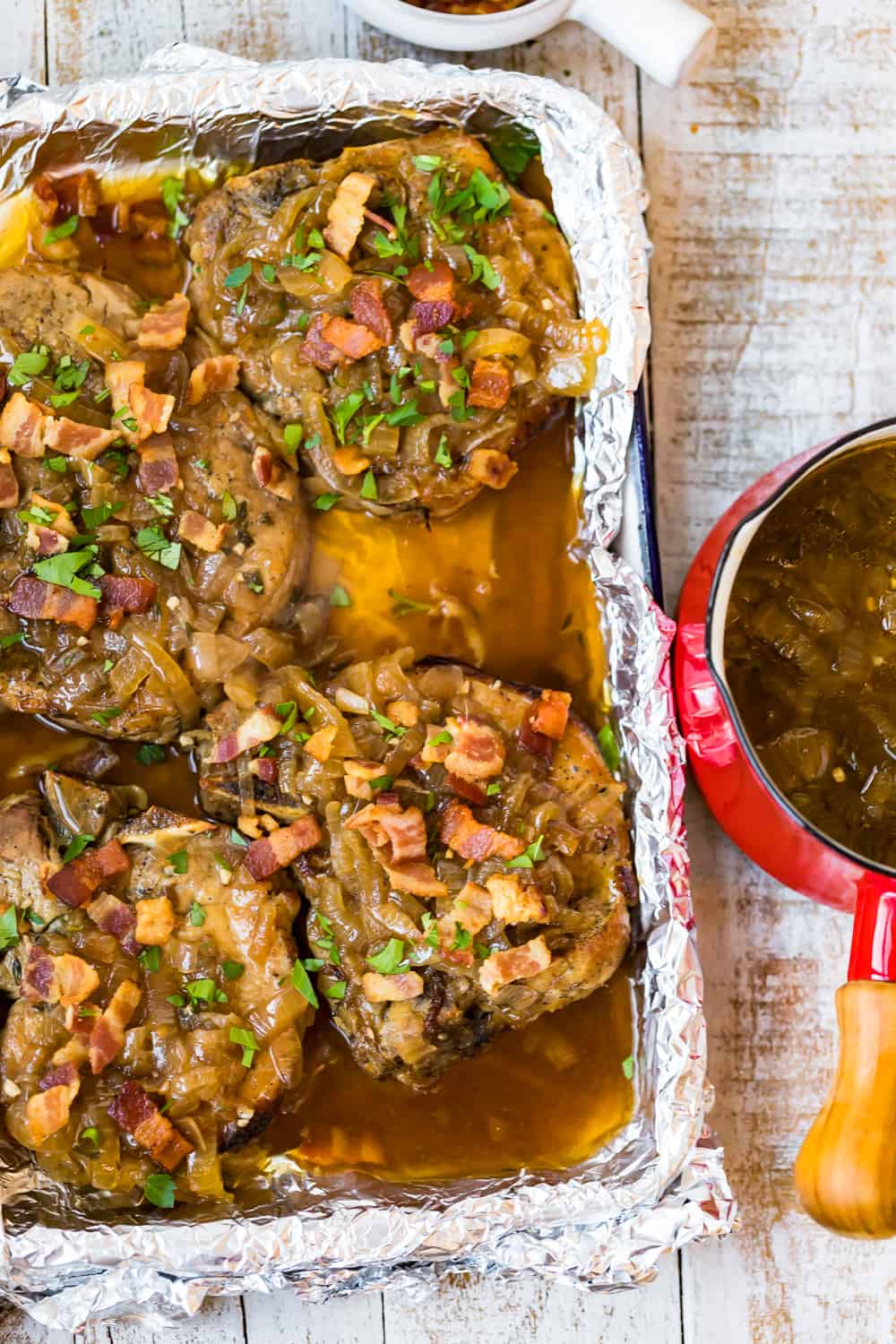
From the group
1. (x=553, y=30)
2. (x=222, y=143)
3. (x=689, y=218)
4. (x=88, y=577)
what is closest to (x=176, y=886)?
(x=88, y=577)

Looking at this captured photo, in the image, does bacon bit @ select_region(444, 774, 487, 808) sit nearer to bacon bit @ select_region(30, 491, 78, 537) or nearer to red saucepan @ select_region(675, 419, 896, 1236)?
red saucepan @ select_region(675, 419, 896, 1236)

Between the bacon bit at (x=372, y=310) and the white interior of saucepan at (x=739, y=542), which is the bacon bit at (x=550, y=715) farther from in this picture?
the bacon bit at (x=372, y=310)

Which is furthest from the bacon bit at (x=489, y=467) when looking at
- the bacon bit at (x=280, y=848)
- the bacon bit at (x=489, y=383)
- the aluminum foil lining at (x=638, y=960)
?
the bacon bit at (x=280, y=848)

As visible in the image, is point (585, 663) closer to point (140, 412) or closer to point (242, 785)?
point (242, 785)

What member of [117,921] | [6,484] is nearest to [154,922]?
[117,921]

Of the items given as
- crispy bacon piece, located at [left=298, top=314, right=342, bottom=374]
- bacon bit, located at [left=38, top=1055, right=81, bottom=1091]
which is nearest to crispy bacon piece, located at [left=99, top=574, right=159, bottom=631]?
crispy bacon piece, located at [left=298, top=314, right=342, bottom=374]

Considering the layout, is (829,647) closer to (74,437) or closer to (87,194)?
(74,437)

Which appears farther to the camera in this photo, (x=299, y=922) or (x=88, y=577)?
(x=299, y=922)
